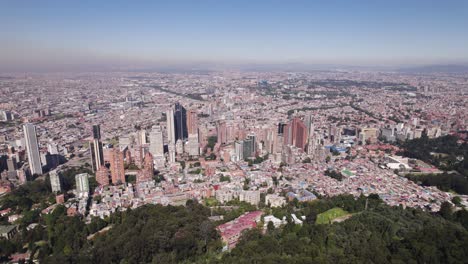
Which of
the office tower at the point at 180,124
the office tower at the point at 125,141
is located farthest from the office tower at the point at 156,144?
the office tower at the point at 180,124

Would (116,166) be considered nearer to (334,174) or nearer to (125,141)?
(125,141)

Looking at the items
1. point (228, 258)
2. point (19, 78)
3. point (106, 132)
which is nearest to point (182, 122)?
point (106, 132)

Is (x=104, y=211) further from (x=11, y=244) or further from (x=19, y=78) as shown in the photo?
(x=19, y=78)

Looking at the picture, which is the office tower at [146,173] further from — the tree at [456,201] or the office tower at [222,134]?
the tree at [456,201]

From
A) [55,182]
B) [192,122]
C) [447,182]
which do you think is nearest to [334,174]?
[447,182]

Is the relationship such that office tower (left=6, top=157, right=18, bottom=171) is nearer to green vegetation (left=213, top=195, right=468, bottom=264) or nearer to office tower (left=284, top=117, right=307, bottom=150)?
green vegetation (left=213, top=195, right=468, bottom=264)

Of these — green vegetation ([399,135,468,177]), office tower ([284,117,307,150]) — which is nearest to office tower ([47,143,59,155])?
office tower ([284,117,307,150])

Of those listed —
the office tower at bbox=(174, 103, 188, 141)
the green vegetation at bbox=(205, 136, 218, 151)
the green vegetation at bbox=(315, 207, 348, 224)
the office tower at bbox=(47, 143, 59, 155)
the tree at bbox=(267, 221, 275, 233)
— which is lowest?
the green vegetation at bbox=(315, 207, 348, 224)
